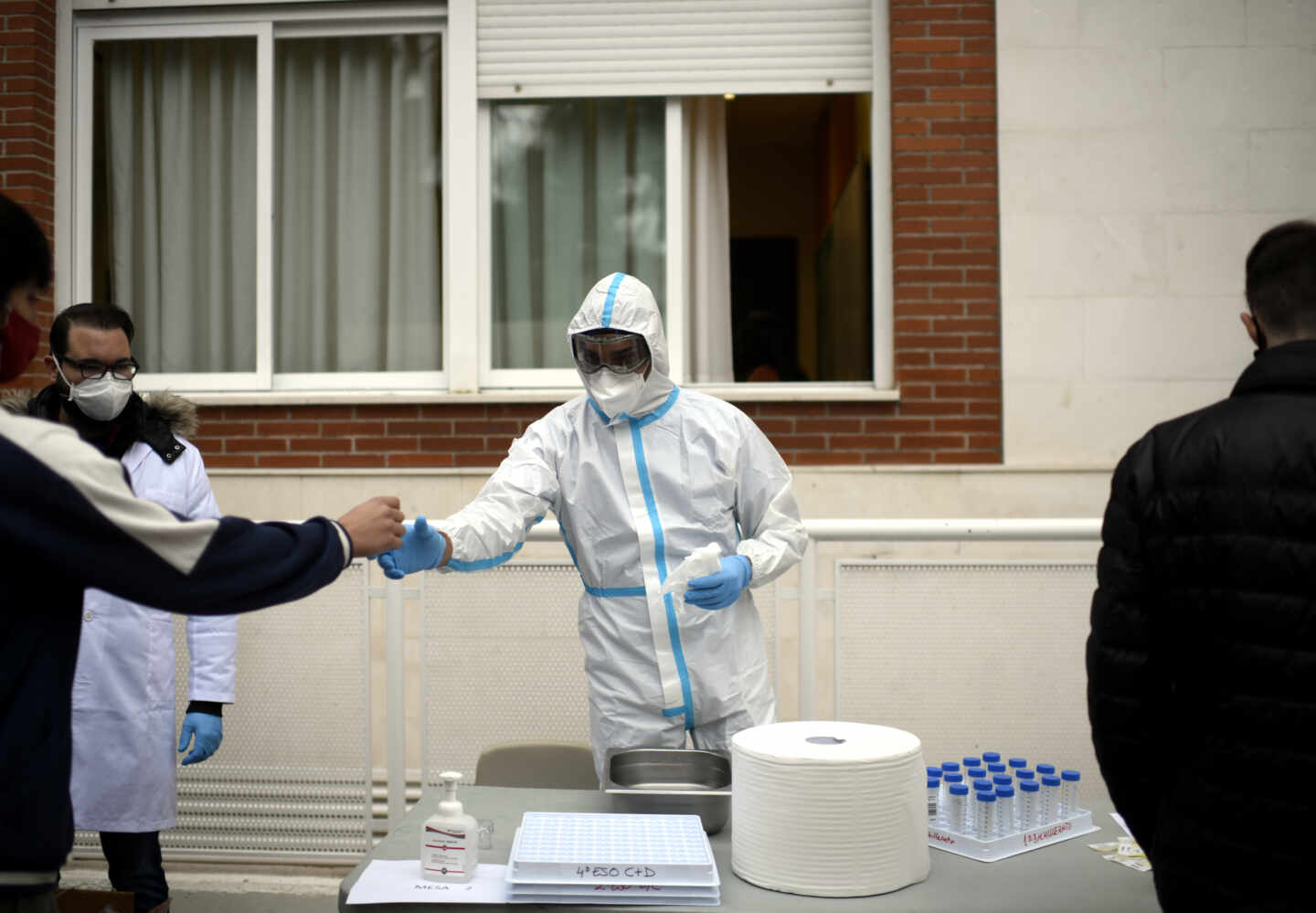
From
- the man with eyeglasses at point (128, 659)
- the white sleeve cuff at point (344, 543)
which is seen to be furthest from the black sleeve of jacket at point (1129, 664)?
the man with eyeglasses at point (128, 659)

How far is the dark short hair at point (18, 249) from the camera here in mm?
1437

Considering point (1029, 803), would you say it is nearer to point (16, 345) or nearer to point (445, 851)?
point (445, 851)

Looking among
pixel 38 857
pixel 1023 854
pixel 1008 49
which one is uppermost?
pixel 1008 49

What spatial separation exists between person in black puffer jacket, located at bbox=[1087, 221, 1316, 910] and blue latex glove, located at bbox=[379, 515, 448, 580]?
52.4 inches

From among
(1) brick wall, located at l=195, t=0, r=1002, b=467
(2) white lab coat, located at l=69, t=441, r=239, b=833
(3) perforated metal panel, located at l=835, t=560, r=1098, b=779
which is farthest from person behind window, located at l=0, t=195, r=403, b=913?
(1) brick wall, located at l=195, t=0, r=1002, b=467

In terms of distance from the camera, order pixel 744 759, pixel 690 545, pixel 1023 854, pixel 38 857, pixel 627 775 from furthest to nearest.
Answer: pixel 690 545, pixel 627 775, pixel 1023 854, pixel 744 759, pixel 38 857

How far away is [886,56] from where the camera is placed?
470cm

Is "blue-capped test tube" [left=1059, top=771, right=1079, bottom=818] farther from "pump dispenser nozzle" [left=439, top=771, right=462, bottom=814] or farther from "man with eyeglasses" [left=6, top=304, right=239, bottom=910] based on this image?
"man with eyeglasses" [left=6, top=304, right=239, bottom=910]

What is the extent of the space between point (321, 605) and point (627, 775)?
1.70 metres

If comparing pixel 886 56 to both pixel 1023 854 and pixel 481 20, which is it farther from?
pixel 1023 854

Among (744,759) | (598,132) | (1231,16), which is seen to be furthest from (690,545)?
(1231,16)

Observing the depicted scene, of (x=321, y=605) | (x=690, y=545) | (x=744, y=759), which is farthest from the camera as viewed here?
(x=321, y=605)

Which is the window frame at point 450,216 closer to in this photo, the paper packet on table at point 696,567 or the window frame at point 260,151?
the window frame at point 260,151

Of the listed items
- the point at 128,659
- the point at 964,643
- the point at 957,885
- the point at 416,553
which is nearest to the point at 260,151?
the point at 128,659
